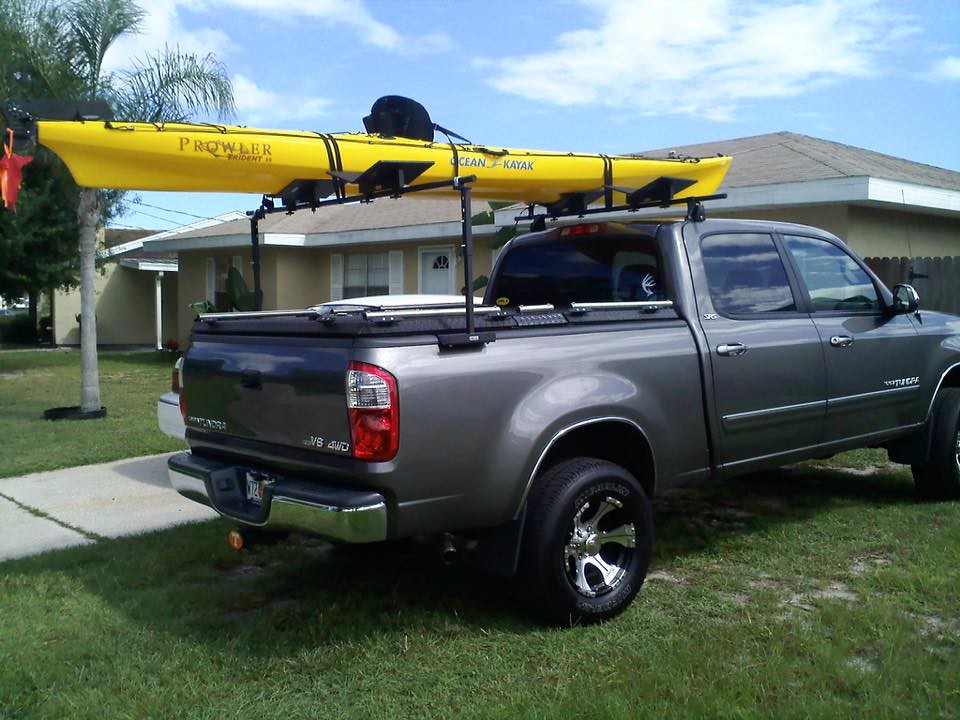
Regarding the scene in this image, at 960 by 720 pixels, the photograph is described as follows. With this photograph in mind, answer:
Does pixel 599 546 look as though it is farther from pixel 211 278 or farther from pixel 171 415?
pixel 211 278

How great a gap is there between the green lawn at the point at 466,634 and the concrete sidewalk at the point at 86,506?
483mm

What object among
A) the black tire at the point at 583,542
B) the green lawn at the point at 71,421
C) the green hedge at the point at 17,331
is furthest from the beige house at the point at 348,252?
the green hedge at the point at 17,331

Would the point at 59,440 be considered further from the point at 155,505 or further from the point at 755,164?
the point at 755,164

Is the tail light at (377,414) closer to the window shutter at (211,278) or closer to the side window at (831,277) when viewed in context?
the side window at (831,277)

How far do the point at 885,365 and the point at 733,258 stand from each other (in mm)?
1498

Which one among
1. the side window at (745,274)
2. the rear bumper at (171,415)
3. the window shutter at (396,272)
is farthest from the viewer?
the window shutter at (396,272)

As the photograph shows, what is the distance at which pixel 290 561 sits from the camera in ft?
19.3

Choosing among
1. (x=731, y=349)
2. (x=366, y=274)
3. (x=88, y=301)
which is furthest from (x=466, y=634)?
(x=366, y=274)

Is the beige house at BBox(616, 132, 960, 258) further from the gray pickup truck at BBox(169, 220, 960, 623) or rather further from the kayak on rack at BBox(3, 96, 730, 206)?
the gray pickup truck at BBox(169, 220, 960, 623)

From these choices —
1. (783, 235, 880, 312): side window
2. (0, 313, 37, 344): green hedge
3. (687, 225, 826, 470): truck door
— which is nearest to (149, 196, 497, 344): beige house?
(783, 235, 880, 312): side window

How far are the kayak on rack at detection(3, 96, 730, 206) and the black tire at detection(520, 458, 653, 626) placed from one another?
75.8 inches

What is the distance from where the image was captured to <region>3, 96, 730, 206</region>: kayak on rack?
5211 mm

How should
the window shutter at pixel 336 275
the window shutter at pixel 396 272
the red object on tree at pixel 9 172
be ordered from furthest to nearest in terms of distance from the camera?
the window shutter at pixel 336 275 → the window shutter at pixel 396 272 → the red object on tree at pixel 9 172

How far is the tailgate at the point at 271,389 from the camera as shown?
408cm
